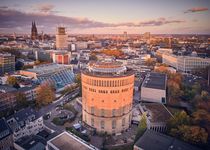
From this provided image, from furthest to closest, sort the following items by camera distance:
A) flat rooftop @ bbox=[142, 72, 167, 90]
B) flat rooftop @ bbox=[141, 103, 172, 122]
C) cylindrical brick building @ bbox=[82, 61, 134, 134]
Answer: flat rooftop @ bbox=[142, 72, 167, 90], flat rooftop @ bbox=[141, 103, 172, 122], cylindrical brick building @ bbox=[82, 61, 134, 134]

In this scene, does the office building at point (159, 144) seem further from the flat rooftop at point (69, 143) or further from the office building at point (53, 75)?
the office building at point (53, 75)

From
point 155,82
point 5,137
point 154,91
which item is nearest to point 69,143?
point 5,137

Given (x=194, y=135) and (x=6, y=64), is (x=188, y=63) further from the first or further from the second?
(x=6, y=64)

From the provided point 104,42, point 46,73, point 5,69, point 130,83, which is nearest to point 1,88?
point 46,73

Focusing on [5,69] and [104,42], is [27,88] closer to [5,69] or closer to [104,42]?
[5,69]

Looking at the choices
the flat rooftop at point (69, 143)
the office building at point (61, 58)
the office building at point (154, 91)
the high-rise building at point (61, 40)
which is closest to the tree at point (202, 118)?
A: the office building at point (154, 91)

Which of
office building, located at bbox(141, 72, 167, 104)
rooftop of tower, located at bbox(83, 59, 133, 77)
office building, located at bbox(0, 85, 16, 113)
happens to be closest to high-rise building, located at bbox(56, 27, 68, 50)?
office building, located at bbox(0, 85, 16, 113)

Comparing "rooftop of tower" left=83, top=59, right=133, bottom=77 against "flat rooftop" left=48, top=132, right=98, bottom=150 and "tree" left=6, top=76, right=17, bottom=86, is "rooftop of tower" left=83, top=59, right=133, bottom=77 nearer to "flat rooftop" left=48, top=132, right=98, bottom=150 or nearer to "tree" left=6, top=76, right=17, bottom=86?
"flat rooftop" left=48, top=132, right=98, bottom=150
